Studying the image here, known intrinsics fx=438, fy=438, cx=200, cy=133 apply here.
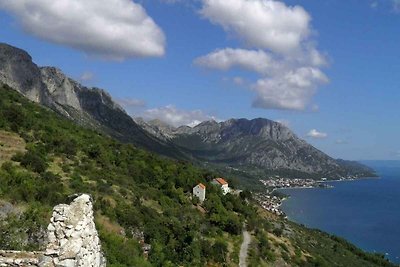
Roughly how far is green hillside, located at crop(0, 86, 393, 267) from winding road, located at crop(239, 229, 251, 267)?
62 cm

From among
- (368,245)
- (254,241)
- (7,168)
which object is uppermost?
(7,168)

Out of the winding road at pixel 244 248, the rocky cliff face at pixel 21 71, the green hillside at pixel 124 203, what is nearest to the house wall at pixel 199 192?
the green hillside at pixel 124 203

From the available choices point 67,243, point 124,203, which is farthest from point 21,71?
point 67,243

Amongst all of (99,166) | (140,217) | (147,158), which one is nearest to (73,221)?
(140,217)

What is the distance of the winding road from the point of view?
133 ft

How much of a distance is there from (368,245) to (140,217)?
344 feet

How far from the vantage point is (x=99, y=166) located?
4388cm

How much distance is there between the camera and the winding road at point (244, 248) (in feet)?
133

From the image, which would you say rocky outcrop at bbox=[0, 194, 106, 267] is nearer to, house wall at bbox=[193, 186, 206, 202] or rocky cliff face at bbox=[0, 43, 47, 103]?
house wall at bbox=[193, 186, 206, 202]

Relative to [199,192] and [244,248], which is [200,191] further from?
[244,248]

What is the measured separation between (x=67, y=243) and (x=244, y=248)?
39.5 meters

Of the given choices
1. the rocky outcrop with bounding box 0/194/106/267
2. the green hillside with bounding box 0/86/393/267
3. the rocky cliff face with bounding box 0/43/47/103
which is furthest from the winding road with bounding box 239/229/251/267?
the rocky cliff face with bounding box 0/43/47/103

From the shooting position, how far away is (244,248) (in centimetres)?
4481

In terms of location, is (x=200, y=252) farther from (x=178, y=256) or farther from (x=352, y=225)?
(x=352, y=225)
